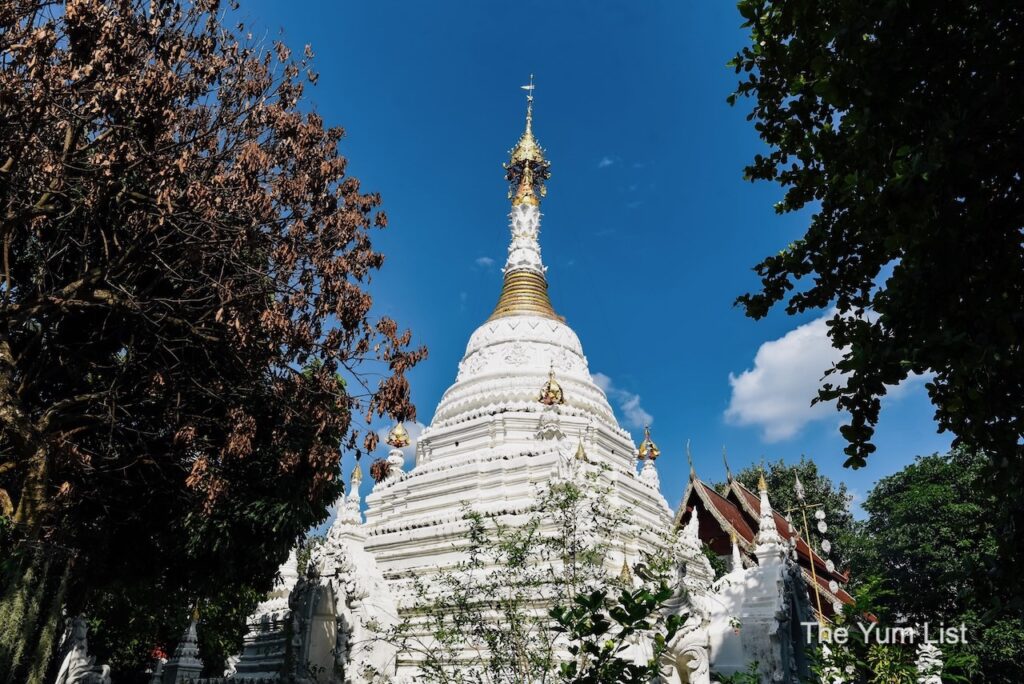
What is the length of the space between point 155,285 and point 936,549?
20583mm

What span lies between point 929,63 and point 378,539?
1641cm

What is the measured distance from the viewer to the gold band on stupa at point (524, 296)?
2477 cm

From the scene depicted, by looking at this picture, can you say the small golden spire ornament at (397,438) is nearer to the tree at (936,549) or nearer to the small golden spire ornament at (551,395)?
the small golden spire ornament at (551,395)

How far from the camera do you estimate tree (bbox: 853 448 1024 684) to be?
16.2 metres

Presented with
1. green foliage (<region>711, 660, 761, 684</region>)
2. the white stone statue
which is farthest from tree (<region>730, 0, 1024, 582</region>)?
the white stone statue

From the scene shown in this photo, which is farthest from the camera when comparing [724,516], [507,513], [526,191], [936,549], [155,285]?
[526,191]

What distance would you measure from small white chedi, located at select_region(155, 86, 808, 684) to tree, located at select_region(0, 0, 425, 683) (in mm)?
2204

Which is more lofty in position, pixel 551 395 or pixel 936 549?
pixel 551 395

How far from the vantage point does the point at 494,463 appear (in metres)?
18.0

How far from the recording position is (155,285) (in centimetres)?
878

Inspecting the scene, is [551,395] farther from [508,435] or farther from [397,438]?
[397,438]

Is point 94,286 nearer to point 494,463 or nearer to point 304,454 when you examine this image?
point 304,454

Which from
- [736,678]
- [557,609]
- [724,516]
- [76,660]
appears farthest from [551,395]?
[557,609]

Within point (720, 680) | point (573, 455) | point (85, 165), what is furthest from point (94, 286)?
point (573, 455)
